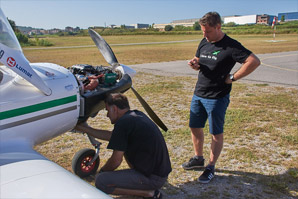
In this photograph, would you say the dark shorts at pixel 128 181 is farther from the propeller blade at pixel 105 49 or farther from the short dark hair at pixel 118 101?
the propeller blade at pixel 105 49

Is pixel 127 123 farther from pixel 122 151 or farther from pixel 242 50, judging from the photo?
pixel 242 50

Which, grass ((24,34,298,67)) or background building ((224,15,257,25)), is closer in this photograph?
grass ((24,34,298,67))

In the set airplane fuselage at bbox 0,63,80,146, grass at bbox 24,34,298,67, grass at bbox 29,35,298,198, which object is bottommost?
grass at bbox 29,35,298,198

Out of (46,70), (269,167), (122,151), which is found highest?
(46,70)

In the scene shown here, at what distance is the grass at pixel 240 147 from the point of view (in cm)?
346

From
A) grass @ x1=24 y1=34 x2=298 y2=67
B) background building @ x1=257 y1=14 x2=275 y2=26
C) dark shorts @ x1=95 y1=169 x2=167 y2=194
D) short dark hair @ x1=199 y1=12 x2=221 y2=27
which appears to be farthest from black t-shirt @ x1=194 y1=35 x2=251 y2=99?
background building @ x1=257 y1=14 x2=275 y2=26

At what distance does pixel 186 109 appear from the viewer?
6746 mm

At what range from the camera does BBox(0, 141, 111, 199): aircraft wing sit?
1896mm

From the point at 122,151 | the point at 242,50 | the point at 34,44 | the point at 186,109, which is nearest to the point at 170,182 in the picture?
the point at 122,151

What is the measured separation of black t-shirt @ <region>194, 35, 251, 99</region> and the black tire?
5.57 feet

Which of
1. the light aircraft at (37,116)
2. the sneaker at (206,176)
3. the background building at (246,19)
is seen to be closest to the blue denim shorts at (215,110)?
the sneaker at (206,176)

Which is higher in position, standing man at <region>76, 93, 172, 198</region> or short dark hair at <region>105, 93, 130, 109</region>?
short dark hair at <region>105, 93, 130, 109</region>

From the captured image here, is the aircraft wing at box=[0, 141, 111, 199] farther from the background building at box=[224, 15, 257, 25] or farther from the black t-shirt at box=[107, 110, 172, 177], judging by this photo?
the background building at box=[224, 15, 257, 25]

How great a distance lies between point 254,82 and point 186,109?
4.49m
